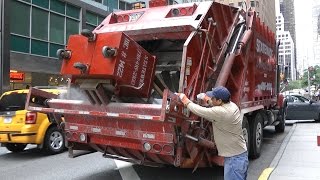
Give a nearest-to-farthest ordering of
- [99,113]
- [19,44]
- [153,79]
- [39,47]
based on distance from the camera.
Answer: [99,113], [153,79], [19,44], [39,47]

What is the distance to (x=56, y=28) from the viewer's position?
77.3 ft

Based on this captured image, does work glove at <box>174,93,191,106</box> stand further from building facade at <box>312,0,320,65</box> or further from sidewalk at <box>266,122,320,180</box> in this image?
building facade at <box>312,0,320,65</box>

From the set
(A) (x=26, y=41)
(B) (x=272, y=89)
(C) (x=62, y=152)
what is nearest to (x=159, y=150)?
(C) (x=62, y=152)

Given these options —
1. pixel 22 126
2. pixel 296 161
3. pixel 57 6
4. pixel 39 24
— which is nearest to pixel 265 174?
pixel 296 161

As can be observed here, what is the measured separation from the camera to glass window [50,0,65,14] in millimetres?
23156

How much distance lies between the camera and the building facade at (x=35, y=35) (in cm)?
2028

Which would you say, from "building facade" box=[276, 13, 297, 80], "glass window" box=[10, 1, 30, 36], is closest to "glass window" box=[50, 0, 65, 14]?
"glass window" box=[10, 1, 30, 36]

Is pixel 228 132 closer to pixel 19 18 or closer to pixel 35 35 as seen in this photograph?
pixel 19 18

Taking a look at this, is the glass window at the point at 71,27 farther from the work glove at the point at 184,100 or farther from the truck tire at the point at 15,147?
the work glove at the point at 184,100

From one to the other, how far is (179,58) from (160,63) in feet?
1.10

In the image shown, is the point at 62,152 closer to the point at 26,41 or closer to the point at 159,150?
the point at 159,150

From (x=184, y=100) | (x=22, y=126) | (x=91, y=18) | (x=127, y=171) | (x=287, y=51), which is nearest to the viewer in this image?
(x=184, y=100)

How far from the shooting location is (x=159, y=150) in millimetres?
6031

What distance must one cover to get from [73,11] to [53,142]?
16.0 meters
